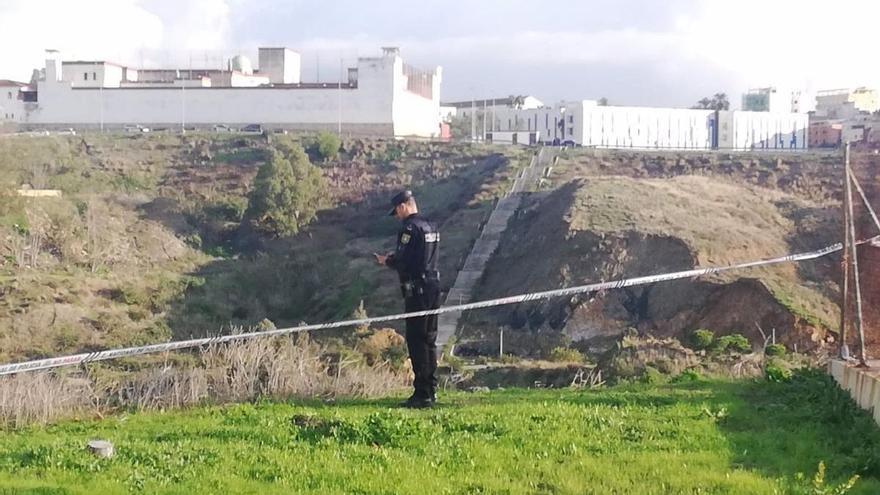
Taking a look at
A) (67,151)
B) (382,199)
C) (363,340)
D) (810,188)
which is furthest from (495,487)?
(67,151)

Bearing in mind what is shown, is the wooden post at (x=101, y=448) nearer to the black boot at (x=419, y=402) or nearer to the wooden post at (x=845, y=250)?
the black boot at (x=419, y=402)

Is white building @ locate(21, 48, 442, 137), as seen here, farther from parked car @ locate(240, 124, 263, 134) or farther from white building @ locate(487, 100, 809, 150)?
white building @ locate(487, 100, 809, 150)

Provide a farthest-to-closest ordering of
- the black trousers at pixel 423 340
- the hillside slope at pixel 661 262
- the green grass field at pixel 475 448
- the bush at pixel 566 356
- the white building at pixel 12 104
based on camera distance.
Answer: the white building at pixel 12 104 → the hillside slope at pixel 661 262 → the bush at pixel 566 356 → the black trousers at pixel 423 340 → the green grass field at pixel 475 448

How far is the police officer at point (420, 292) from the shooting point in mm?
8625

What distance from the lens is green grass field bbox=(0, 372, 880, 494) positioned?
5730 millimetres

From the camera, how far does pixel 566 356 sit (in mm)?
23094

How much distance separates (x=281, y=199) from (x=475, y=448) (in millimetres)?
38597

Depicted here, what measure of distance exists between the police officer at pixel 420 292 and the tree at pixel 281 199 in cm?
3578

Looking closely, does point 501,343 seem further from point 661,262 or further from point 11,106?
point 11,106

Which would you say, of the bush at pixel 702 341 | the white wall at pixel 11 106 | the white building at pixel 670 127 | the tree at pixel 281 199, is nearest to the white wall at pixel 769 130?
the white building at pixel 670 127

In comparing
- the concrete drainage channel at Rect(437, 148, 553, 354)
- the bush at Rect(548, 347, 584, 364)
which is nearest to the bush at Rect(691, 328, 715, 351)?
the bush at Rect(548, 347, 584, 364)

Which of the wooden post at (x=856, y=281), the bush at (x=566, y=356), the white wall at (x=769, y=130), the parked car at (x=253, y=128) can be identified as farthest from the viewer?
the white wall at (x=769, y=130)

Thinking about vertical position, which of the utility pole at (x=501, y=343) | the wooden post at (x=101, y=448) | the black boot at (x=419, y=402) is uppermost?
the wooden post at (x=101, y=448)

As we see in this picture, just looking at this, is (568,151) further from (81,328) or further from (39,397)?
(39,397)
